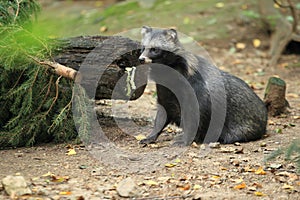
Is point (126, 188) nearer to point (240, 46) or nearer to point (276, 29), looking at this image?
point (240, 46)

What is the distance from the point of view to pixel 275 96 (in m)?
7.64

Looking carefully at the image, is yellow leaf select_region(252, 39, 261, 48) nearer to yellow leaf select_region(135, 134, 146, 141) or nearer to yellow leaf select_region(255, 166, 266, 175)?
yellow leaf select_region(135, 134, 146, 141)

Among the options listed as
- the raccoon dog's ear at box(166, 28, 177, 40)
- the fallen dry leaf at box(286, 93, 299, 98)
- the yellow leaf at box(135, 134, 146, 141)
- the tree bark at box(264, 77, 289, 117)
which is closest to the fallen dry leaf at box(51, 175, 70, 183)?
the yellow leaf at box(135, 134, 146, 141)

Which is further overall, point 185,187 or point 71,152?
point 71,152

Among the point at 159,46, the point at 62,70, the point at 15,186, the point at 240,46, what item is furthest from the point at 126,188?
the point at 240,46

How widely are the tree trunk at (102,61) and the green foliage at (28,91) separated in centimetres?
21

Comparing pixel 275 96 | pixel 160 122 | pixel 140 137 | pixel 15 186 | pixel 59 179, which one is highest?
pixel 15 186

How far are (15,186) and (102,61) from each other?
84.0 inches

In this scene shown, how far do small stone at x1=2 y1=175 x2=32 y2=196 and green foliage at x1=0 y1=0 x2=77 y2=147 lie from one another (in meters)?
1.45

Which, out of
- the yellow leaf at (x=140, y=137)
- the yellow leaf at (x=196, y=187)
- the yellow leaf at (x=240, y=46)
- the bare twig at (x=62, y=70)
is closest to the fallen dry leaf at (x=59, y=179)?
the yellow leaf at (x=196, y=187)

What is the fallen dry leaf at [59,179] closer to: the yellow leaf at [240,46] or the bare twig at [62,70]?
the bare twig at [62,70]

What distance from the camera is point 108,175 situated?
5.18 meters

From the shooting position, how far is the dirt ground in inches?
187

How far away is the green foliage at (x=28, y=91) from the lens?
602cm
